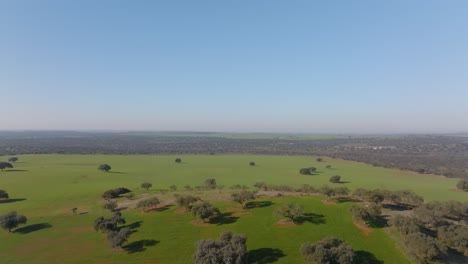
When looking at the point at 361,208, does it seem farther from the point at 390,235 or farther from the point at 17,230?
the point at 17,230

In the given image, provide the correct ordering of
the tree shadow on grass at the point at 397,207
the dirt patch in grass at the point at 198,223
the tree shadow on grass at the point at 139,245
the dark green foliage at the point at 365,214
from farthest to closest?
the tree shadow on grass at the point at 397,207 → the dirt patch in grass at the point at 198,223 → the dark green foliage at the point at 365,214 → the tree shadow on grass at the point at 139,245

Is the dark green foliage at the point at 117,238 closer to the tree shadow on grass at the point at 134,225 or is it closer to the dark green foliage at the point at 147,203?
the tree shadow on grass at the point at 134,225

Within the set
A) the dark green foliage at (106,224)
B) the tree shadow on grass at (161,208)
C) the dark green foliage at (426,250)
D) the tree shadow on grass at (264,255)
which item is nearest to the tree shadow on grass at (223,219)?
the tree shadow on grass at (264,255)

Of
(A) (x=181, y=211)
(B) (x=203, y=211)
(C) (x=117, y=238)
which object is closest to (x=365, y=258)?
(B) (x=203, y=211)

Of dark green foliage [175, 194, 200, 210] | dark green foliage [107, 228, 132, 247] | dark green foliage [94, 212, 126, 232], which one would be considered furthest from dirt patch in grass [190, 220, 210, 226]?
dark green foliage [94, 212, 126, 232]

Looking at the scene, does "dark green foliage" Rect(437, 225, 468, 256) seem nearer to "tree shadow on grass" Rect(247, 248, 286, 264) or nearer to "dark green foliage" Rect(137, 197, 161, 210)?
"tree shadow on grass" Rect(247, 248, 286, 264)

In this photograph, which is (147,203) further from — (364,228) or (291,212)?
(364,228)

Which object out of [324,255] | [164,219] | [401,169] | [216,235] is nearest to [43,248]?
[164,219]
